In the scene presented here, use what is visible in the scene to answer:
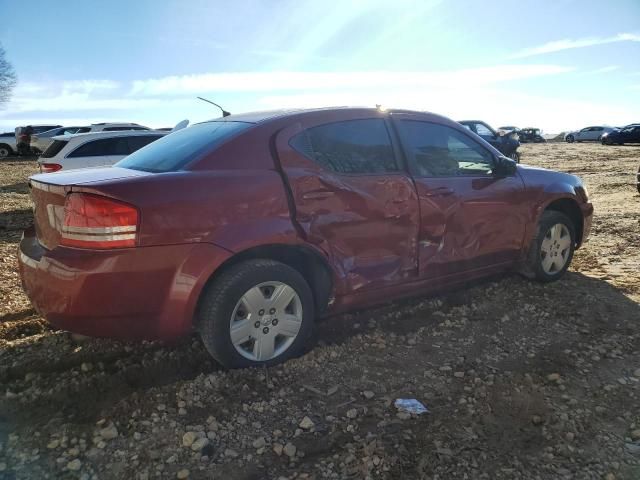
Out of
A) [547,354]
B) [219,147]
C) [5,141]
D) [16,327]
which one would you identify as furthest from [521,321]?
[5,141]

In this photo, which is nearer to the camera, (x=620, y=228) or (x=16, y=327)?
(x=16, y=327)

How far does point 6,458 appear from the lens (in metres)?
2.34

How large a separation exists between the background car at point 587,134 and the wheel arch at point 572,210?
45681 millimetres

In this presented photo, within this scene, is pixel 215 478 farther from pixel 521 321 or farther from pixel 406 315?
pixel 521 321

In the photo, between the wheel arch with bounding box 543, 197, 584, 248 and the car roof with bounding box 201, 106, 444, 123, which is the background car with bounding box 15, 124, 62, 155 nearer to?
the car roof with bounding box 201, 106, 444, 123

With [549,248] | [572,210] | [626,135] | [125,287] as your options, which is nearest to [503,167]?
[549,248]

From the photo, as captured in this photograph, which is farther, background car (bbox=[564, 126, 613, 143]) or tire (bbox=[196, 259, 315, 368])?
background car (bbox=[564, 126, 613, 143])

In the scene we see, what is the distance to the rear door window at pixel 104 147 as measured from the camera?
10000mm

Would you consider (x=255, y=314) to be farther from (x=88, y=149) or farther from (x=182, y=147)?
(x=88, y=149)

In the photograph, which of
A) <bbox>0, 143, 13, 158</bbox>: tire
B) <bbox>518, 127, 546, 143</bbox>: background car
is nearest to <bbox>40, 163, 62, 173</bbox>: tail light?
<bbox>0, 143, 13, 158</bbox>: tire

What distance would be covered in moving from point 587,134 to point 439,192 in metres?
48.7

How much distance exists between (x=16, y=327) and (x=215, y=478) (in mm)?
2442

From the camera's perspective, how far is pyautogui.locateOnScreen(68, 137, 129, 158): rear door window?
10000mm

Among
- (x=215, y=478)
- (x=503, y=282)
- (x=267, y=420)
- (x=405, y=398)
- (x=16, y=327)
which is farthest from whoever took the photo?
(x=503, y=282)
